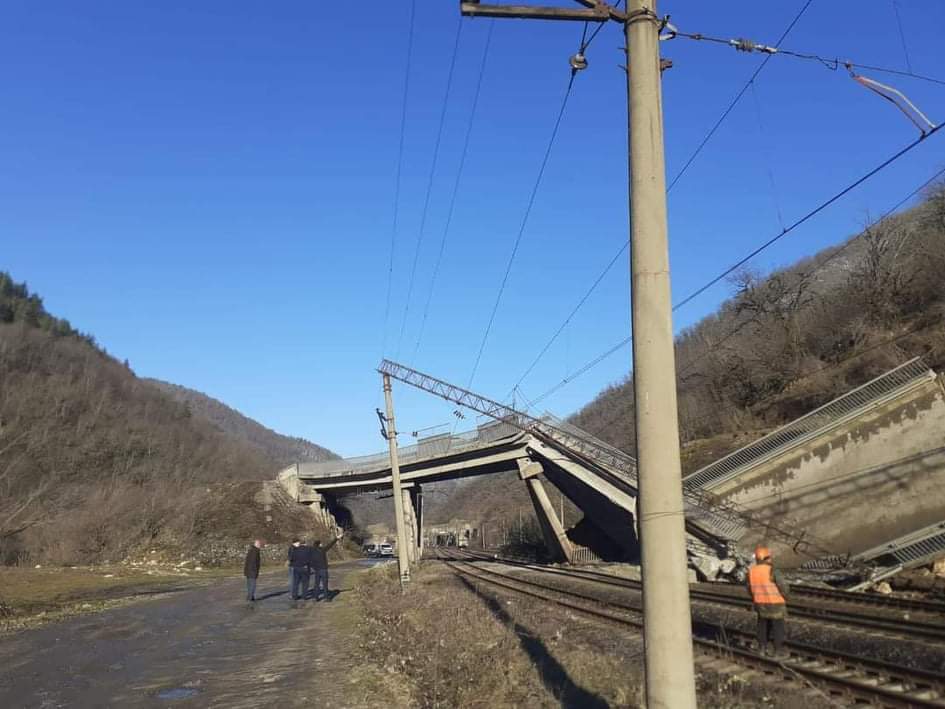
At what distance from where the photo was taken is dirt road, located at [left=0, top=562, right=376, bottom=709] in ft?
32.1

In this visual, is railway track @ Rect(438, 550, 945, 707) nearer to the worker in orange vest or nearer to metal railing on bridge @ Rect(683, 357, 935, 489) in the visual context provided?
the worker in orange vest

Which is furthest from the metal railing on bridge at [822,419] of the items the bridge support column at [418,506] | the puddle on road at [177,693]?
the bridge support column at [418,506]

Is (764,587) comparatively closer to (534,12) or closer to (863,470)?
(534,12)

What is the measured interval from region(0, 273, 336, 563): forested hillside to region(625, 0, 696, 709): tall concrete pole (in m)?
49.5

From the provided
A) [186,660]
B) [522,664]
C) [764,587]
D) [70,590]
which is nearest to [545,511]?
[70,590]

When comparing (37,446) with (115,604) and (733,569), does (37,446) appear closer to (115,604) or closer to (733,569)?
(115,604)

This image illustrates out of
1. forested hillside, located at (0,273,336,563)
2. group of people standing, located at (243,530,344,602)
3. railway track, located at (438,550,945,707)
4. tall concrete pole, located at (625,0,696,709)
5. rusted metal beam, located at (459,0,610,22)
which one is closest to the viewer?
tall concrete pole, located at (625,0,696,709)

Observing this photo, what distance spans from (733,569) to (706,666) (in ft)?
52.1

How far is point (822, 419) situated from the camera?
26.9m

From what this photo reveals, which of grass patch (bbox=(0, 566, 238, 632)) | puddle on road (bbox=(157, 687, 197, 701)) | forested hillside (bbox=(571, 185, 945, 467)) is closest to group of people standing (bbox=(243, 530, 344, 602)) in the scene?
grass patch (bbox=(0, 566, 238, 632))

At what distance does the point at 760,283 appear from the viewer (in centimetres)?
5706

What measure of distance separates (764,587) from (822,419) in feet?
60.8

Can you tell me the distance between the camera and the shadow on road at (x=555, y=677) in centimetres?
845

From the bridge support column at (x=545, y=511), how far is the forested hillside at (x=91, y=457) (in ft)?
101
